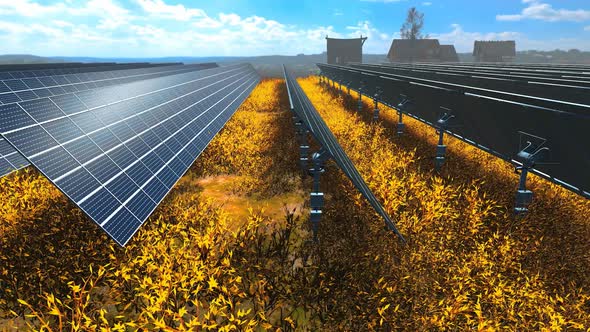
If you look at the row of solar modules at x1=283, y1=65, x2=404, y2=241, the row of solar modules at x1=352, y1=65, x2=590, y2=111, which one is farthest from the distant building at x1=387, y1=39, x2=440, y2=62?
the row of solar modules at x1=283, y1=65, x2=404, y2=241

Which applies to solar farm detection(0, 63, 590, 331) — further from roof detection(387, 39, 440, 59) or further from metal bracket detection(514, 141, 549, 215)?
roof detection(387, 39, 440, 59)

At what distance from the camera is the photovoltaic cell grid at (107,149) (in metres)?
6.19

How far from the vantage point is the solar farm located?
5.77 m

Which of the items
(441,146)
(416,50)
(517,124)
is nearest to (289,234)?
(517,124)

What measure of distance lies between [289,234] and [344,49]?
92.6 meters

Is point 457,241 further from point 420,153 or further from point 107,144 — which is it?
point 107,144

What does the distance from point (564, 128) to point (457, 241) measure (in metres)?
3.55

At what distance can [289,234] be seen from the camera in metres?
8.14

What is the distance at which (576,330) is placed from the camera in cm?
555

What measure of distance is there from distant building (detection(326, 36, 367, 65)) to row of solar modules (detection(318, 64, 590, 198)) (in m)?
82.0

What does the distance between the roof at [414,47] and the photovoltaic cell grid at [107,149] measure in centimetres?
9377

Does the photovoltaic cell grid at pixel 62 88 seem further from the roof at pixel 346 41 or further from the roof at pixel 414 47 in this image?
the roof at pixel 414 47

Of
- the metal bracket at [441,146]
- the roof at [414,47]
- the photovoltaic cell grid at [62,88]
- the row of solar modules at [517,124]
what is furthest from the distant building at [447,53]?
the metal bracket at [441,146]

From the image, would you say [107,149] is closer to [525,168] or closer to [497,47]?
[525,168]
